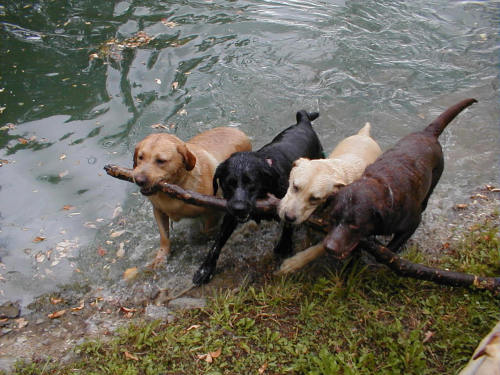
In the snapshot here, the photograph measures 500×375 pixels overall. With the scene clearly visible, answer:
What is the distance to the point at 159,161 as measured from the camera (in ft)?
15.2

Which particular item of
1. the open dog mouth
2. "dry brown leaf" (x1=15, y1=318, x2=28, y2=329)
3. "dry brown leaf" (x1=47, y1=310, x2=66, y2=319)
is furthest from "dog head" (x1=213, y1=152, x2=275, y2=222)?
"dry brown leaf" (x1=15, y1=318, x2=28, y2=329)

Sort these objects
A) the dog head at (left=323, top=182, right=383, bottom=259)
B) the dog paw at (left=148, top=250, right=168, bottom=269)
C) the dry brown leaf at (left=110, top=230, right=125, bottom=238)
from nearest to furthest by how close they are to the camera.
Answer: the dog head at (left=323, top=182, right=383, bottom=259) < the dog paw at (left=148, top=250, right=168, bottom=269) < the dry brown leaf at (left=110, top=230, right=125, bottom=238)

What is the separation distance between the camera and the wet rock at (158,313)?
14.1ft

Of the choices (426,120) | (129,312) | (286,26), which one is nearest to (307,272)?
(129,312)

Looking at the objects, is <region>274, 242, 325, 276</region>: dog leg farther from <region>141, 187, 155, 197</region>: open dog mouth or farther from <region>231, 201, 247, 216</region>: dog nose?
<region>141, 187, 155, 197</region>: open dog mouth

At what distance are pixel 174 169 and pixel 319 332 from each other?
2368 millimetres

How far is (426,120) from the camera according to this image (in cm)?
814

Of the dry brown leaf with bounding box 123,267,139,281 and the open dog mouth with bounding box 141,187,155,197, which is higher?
the open dog mouth with bounding box 141,187,155,197

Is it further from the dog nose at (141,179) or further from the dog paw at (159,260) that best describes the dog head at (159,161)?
the dog paw at (159,260)

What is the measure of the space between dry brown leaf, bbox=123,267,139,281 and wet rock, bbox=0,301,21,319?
1214mm

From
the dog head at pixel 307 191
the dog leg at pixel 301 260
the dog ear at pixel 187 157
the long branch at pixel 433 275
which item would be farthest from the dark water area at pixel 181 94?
the long branch at pixel 433 275

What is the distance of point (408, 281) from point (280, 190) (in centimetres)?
169

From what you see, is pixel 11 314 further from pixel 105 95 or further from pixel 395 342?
→ pixel 105 95

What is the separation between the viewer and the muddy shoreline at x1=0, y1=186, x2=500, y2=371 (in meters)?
4.10
